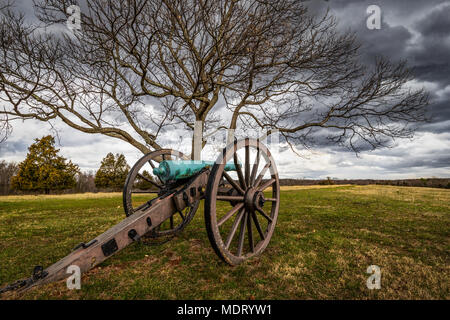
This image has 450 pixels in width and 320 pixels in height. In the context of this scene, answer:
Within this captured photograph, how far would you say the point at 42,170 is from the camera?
2991 centimetres

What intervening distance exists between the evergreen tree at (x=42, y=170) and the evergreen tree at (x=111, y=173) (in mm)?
6045

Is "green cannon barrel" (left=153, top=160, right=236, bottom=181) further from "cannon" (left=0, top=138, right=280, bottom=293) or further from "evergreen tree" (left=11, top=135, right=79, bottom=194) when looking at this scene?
"evergreen tree" (left=11, top=135, right=79, bottom=194)

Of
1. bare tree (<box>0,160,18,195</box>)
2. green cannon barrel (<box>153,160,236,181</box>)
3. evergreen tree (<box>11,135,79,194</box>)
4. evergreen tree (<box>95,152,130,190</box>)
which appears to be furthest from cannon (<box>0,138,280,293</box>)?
bare tree (<box>0,160,18,195</box>)

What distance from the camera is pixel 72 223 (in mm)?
6688

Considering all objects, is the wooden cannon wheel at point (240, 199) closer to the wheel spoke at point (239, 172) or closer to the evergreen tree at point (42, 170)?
the wheel spoke at point (239, 172)

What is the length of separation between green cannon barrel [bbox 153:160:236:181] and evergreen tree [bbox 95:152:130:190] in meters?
36.5

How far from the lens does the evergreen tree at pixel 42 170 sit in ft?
97.4

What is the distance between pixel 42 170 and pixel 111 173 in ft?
30.6

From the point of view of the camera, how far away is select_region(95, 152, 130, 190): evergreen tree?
37.3 metres

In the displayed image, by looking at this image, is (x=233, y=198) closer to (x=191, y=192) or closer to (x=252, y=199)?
(x=252, y=199)

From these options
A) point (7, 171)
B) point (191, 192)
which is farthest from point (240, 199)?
point (7, 171)
